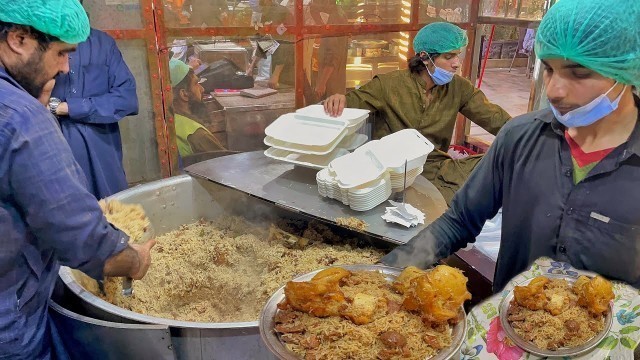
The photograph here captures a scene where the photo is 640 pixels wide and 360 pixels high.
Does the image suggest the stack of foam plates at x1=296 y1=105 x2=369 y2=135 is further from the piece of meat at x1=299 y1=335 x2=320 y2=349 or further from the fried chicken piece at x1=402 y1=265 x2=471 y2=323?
the piece of meat at x1=299 y1=335 x2=320 y2=349

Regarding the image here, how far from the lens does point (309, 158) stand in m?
2.74

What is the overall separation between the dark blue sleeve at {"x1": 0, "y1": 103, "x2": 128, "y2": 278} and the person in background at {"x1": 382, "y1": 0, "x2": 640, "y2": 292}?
93 centimetres

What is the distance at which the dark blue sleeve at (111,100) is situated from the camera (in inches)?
128

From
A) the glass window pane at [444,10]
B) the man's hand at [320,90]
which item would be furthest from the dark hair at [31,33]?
the glass window pane at [444,10]

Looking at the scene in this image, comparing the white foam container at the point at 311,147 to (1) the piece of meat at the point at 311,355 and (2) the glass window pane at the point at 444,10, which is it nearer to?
(1) the piece of meat at the point at 311,355

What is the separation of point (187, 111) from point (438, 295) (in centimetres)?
394

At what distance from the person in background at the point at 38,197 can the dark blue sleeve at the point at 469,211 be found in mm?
1019

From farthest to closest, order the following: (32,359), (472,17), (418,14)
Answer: (472,17) < (418,14) < (32,359)

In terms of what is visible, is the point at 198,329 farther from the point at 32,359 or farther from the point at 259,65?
the point at 259,65

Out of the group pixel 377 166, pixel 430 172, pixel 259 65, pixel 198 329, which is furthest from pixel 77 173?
pixel 259 65

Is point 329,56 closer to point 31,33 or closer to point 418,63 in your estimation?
point 418,63

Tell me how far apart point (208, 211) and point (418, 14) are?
11.8ft

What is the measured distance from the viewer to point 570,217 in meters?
1.53

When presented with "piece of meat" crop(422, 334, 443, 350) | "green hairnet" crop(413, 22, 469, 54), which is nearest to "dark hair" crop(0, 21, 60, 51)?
"piece of meat" crop(422, 334, 443, 350)
